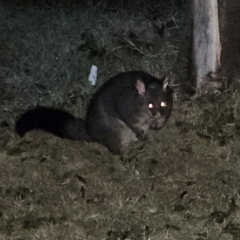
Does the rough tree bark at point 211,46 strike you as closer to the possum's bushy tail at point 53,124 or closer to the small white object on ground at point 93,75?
the small white object on ground at point 93,75

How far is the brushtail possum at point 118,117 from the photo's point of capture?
4348mm

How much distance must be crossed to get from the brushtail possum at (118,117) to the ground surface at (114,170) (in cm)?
12

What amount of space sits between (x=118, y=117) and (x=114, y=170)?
435mm

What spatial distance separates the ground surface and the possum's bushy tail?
0.09 metres

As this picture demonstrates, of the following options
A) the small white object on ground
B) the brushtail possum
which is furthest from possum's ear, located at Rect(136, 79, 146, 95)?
the small white object on ground

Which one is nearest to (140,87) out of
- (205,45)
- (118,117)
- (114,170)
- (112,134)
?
(118,117)

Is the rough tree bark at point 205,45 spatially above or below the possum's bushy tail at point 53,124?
above

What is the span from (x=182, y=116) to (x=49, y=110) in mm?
1156

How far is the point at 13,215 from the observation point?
3.86 meters

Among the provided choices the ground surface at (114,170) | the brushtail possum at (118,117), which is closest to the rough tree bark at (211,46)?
the ground surface at (114,170)

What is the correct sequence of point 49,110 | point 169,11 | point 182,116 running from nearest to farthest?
point 49,110, point 182,116, point 169,11

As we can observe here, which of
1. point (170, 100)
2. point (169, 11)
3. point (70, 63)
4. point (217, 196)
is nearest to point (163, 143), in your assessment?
point (170, 100)

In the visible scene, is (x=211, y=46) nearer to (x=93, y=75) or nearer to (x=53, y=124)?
(x=93, y=75)

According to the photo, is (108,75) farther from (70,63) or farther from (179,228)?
(179,228)
